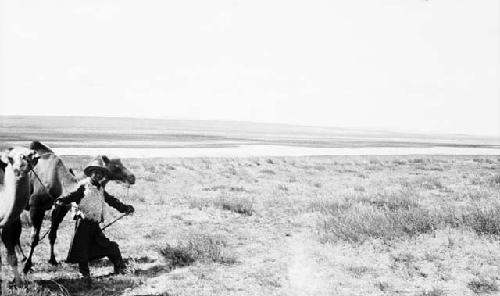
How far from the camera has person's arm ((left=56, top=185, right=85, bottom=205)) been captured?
5.59 m

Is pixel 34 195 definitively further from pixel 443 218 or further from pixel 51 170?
pixel 443 218

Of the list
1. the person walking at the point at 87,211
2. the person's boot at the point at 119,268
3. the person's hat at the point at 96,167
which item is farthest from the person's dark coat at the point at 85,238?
the person's boot at the point at 119,268

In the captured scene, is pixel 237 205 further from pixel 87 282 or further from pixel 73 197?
pixel 73 197

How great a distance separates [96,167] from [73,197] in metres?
0.46

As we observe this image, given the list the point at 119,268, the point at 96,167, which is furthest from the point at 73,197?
the point at 119,268

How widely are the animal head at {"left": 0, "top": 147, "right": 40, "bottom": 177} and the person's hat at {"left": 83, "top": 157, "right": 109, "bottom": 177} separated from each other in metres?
1.10

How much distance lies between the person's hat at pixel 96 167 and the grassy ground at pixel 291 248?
1.42 meters

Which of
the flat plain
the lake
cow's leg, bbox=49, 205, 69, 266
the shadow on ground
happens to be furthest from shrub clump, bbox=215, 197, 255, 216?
the lake

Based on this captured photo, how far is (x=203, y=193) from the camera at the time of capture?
15.2m

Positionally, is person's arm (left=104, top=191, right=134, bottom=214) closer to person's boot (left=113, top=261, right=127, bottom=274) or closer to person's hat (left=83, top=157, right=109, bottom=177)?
person's hat (left=83, top=157, right=109, bottom=177)

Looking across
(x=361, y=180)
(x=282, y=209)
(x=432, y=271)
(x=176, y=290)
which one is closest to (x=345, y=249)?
(x=432, y=271)

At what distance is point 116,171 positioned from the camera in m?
6.05

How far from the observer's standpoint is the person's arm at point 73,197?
5.59m

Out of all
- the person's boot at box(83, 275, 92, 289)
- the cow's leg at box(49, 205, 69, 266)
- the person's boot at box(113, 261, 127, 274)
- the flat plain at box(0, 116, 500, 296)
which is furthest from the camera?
the cow's leg at box(49, 205, 69, 266)
